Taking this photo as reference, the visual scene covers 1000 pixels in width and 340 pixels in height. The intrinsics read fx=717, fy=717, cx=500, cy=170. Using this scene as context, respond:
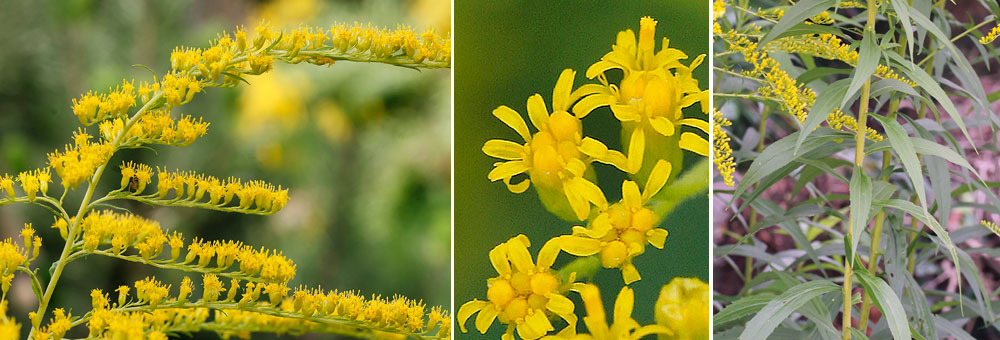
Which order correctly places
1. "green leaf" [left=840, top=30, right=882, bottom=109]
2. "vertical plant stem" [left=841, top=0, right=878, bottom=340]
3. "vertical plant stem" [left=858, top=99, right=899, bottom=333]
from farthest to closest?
"vertical plant stem" [left=858, top=99, right=899, bottom=333] < "vertical plant stem" [left=841, top=0, right=878, bottom=340] < "green leaf" [left=840, top=30, right=882, bottom=109]

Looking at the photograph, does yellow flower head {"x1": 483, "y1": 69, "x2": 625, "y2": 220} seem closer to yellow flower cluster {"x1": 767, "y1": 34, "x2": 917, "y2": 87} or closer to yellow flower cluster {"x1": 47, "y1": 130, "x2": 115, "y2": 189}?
yellow flower cluster {"x1": 767, "y1": 34, "x2": 917, "y2": 87}

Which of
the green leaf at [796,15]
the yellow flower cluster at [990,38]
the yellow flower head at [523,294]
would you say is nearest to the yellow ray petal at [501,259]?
the yellow flower head at [523,294]

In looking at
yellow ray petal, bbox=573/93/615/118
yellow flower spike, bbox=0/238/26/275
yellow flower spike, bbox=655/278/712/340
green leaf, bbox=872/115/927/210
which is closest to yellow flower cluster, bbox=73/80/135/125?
yellow flower spike, bbox=0/238/26/275

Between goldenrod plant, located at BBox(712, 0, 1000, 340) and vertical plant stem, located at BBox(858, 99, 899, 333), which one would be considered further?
vertical plant stem, located at BBox(858, 99, 899, 333)

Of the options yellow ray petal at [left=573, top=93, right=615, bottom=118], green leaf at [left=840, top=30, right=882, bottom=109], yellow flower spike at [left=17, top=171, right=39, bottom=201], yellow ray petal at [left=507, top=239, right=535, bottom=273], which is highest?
green leaf at [left=840, top=30, right=882, bottom=109]

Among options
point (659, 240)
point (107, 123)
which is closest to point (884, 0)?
point (659, 240)

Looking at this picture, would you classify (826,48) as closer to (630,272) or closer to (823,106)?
(823,106)

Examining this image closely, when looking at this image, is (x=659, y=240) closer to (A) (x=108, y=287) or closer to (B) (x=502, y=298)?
(B) (x=502, y=298)

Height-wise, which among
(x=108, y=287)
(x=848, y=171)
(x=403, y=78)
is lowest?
(x=108, y=287)
